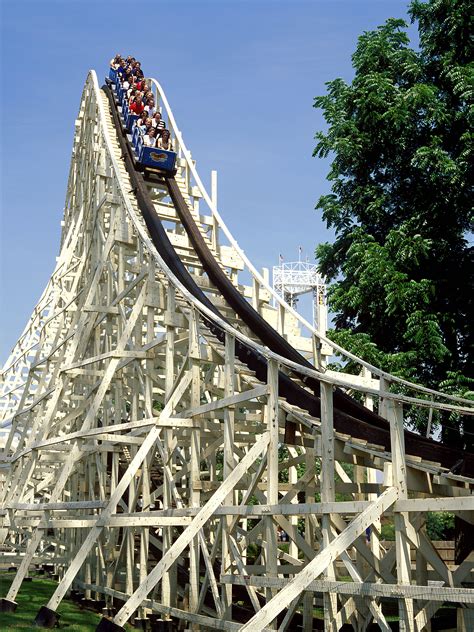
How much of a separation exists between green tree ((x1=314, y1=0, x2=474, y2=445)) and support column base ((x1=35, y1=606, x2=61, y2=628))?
29.9 feet

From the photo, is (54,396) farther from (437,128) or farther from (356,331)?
(437,128)

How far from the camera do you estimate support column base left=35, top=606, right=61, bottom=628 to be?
39.2ft

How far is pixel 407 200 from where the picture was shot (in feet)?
70.6

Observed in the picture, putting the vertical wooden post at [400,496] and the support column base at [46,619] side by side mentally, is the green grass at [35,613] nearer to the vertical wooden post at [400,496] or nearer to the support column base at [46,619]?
the support column base at [46,619]

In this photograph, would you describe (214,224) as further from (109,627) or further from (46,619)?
(109,627)

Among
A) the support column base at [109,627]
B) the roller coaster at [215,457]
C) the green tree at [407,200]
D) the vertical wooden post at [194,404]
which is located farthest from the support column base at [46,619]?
the green tree at [407,200]

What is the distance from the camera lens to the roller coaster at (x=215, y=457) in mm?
9375

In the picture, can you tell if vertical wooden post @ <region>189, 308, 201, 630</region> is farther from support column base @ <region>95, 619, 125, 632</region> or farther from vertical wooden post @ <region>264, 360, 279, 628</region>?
vertical wooden post @ <region>264, 360, 279, 628</region>

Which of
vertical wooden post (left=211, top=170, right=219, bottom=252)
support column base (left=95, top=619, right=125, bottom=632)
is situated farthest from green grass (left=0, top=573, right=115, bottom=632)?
vertical wooden post (left=211, top=170, right=219, bottom=252)

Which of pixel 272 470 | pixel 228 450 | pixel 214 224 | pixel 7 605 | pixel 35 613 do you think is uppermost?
pixel 214 224

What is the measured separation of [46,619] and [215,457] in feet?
13.5

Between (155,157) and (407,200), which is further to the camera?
(407,200)

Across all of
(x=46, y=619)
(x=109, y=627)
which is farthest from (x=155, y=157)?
(x=109, y=627)

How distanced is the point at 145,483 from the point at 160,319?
5426 millimetres
